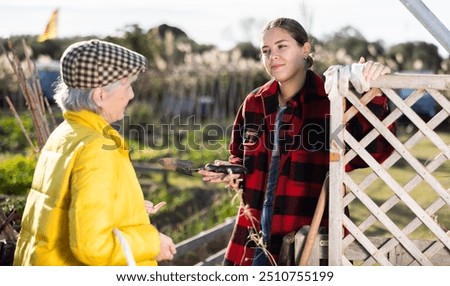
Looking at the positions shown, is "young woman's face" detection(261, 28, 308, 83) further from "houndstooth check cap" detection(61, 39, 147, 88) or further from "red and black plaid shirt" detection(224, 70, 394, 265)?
"houndstooth check cap" detection(61, 39, 147, 88)

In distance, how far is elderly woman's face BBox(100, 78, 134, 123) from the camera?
249cm

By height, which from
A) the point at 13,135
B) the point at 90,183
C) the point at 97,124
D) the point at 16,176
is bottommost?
the point at 13,135

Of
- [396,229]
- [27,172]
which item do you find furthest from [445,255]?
[27,172]

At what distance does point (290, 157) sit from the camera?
343 cm

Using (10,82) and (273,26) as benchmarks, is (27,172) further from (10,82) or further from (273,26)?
(10,82)

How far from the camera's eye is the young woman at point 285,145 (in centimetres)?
341

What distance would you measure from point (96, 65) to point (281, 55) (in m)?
1.13

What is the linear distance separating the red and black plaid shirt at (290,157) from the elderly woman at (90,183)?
38.4 inches

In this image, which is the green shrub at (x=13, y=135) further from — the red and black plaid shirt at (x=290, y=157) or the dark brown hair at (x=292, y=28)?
the dark brown hair at (x=292, y=28)

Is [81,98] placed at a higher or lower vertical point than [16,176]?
higher

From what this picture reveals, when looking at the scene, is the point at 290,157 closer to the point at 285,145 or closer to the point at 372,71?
the point at 285,145

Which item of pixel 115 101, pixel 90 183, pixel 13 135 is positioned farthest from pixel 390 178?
pixel 13 135

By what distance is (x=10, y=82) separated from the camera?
→ 439 inches

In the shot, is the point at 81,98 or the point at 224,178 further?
the point at 224,178
